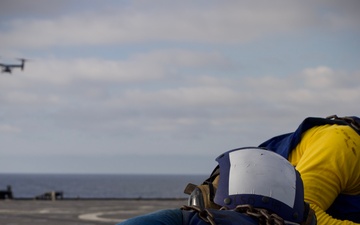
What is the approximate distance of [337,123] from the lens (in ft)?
13.5

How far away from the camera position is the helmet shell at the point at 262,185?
2.93 m

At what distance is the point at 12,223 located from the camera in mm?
24250

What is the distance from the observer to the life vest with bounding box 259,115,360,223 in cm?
394

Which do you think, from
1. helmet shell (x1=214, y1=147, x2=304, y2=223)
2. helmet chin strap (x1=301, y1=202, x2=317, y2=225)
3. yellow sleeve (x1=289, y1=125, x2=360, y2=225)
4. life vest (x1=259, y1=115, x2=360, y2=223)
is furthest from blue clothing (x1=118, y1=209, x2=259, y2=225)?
life vest (x1=259, y1=115, x2=360, y2=223)

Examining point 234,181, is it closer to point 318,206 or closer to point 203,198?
point 203,198

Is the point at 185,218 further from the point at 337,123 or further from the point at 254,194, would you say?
the point at 337,123

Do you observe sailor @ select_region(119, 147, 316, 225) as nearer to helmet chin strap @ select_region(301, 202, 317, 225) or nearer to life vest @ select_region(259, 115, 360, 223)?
helmet chin strap @ select_region(301, 202, 317, 225)

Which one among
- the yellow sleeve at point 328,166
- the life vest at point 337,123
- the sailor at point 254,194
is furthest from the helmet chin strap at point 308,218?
the life vest at point 337,123

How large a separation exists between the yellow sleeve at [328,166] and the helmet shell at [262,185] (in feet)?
2.15

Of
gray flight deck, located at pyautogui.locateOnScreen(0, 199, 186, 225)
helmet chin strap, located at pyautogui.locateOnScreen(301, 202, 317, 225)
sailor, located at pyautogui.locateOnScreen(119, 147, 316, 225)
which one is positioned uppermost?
sailor, located at pyautogui.locateOnScreen(119, 147, 316, 225)

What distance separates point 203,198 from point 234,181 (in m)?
0.26

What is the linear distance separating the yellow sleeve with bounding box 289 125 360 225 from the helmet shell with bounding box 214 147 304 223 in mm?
655

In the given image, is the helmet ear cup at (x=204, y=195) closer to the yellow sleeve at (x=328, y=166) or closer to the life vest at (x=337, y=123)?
the yellow sleeve at (x=328, y=166)

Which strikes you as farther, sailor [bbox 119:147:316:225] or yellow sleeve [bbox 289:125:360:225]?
yellow sleeve [bbox 289:125:360:225]
